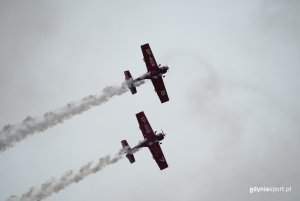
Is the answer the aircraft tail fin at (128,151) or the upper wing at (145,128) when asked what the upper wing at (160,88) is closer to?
the upper wing at (145,128)

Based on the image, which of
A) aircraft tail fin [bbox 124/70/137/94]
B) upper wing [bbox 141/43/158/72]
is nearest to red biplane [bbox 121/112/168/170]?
aircraft tail fin [bbox 124/70/137/94]

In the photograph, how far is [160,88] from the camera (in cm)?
8231

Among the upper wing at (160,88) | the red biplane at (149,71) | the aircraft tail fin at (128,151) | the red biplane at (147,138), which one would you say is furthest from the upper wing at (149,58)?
the aircraft tail fin at (128,151)

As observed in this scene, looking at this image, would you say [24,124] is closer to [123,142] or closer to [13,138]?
[13,138]

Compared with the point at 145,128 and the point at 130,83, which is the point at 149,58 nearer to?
the point at 130,83

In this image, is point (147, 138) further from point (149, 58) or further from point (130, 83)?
point (149, 58)

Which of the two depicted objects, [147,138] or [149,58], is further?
[147,138]

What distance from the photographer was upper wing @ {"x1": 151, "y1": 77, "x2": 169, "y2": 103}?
81500mm

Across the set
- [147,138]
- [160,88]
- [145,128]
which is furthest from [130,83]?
[147,138]

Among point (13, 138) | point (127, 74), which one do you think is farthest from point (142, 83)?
point (13, 138)

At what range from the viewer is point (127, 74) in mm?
80625

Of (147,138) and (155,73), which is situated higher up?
(155,73)

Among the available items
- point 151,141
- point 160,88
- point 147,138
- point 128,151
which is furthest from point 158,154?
point 160,88

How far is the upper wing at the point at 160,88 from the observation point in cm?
8150
